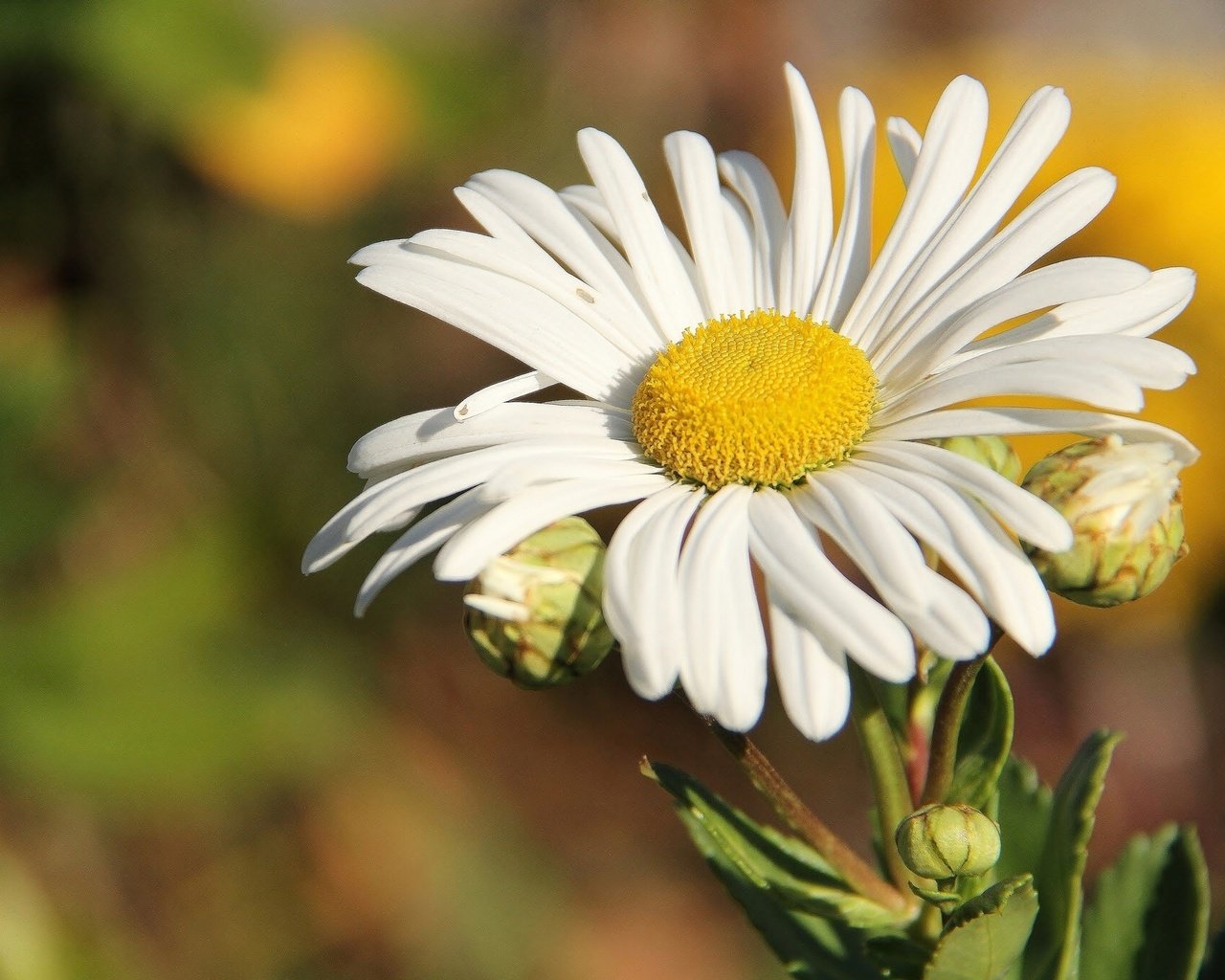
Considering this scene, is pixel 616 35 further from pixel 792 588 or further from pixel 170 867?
pixel 792 588

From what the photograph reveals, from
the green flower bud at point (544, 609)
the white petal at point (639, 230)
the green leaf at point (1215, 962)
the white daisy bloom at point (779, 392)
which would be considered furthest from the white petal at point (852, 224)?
the green leaf at point (1215, 962)

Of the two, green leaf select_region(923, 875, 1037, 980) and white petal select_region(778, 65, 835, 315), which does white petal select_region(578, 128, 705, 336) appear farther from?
green leaf select_region(923, 875, 1037, 980)

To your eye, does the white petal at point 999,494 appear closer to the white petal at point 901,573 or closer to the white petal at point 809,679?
the white petal at point 901,573

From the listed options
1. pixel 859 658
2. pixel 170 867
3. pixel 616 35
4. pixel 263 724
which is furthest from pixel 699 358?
pixel 616 35

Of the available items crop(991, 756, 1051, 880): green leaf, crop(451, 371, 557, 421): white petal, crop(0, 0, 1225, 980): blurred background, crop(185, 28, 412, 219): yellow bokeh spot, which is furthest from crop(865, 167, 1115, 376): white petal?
crop(185, 28, 412, 219): yellow bokeh spot

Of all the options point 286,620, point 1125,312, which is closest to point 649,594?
point 1125,312

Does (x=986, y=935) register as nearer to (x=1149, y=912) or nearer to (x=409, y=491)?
(x=1149, y=912)
